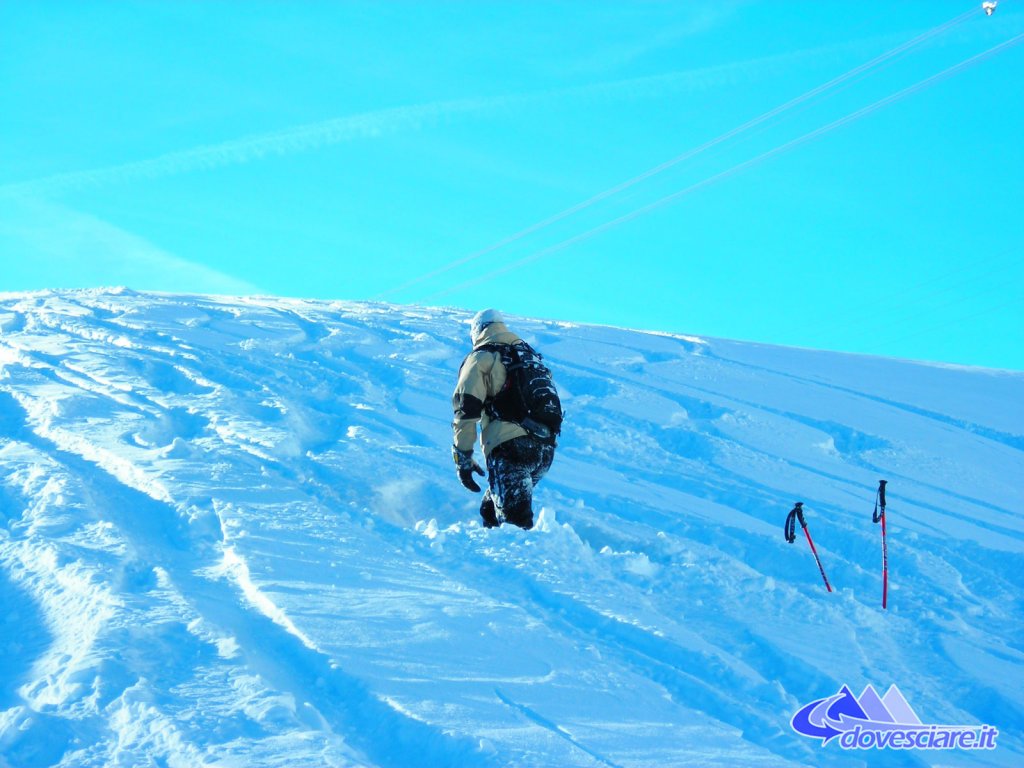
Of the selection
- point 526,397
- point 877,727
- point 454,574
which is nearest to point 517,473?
point 526,397

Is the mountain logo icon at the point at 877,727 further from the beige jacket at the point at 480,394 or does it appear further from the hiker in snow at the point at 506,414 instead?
the beige jacket at the point at 480,394

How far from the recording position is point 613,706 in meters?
5.29

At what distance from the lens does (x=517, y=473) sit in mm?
6250

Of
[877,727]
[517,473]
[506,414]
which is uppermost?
[506,414]

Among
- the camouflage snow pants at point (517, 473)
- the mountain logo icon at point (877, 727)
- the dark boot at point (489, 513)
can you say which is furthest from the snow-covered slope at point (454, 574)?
the camouflage snow pants at point (517, 473)

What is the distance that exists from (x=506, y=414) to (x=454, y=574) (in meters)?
1.58

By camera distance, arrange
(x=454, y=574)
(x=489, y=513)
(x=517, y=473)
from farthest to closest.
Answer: (x=454, y=574)
(x=489, y=513)
(x=517, y=473)

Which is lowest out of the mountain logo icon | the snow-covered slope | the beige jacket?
the mountain logo icon

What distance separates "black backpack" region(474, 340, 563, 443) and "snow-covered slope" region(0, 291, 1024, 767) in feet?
4.33

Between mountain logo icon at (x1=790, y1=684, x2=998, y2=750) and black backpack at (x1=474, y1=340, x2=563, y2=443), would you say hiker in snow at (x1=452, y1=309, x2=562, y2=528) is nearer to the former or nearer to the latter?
black backpack at (x1=474, y1=340, x2=563, y2=443)

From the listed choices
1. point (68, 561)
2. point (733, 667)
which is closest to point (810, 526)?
point (733, 667)

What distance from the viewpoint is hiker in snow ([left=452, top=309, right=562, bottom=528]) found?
6.00 m

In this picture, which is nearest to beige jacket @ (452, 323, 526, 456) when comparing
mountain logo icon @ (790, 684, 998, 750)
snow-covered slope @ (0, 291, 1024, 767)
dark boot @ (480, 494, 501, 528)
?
dark boot @ (480, 494, 501, 528)

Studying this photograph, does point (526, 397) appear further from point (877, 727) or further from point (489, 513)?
point (877, 727)
